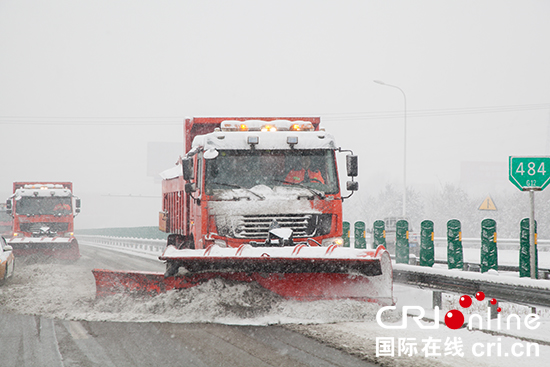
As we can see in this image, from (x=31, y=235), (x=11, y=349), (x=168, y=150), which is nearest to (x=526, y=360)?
(x=11, y=349)

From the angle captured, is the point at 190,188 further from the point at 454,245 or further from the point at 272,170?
the point at 454,245

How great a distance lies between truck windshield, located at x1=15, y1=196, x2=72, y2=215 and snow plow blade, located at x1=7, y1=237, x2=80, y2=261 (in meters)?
1.48

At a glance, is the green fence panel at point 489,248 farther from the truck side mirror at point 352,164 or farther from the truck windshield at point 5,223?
the truck windshield at point 5,223

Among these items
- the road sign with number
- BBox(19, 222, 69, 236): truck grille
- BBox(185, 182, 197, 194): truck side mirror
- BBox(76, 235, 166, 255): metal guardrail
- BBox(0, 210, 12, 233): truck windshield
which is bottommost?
BBox(76, 235, 166, 255): metal guardrail

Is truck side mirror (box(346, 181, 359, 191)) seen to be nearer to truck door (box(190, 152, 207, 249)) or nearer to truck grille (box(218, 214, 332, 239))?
truck grille (box(218, 214, 332, 239))

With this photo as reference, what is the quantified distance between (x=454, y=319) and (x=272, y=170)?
380cm

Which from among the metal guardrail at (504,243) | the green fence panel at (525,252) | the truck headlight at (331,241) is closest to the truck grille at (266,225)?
the truck headlight at (331,241)

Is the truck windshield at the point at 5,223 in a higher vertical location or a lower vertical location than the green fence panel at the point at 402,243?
lower

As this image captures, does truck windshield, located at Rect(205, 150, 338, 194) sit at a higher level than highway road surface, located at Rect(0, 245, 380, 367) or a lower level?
higher

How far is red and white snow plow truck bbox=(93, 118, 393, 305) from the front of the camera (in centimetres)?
707

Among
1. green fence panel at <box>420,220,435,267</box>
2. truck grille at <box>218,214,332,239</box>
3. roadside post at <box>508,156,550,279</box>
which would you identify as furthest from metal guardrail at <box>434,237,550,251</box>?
truck grille at <box>218,214,332,239</box>

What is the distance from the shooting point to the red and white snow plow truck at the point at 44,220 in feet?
63.1

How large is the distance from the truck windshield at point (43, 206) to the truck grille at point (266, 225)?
14546 mm

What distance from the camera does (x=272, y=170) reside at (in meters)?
9.12
